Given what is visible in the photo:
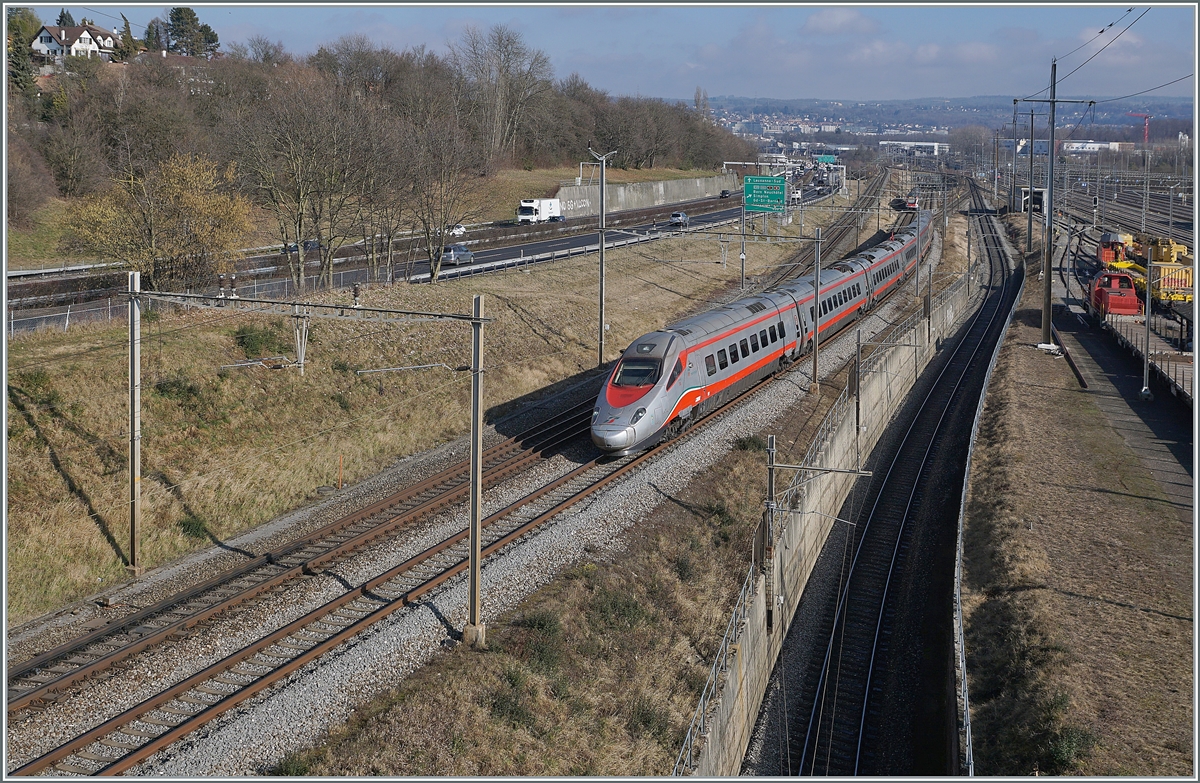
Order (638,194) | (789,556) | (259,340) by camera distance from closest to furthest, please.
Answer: (789,556), (259,340), (638,194)

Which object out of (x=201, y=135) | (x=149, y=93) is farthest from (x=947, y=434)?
(x=149, y=93)

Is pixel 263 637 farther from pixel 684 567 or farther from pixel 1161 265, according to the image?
pixel 1161 265

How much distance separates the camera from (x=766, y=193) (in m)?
55.8

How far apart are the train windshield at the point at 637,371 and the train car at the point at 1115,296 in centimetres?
3421

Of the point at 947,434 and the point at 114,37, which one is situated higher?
the point at 114,37

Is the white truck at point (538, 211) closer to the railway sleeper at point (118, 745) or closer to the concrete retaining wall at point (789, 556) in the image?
the concrete retaining wall at point (789, 556)

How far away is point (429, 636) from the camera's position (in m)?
16.4

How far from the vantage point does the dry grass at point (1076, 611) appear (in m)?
15.8

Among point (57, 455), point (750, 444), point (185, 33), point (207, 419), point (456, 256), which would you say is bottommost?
point (750, 444)

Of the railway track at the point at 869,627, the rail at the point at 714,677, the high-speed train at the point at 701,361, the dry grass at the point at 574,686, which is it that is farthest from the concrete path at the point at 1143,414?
the dry grass at the point at 574,686

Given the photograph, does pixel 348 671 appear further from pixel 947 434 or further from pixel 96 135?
pixel 96 135

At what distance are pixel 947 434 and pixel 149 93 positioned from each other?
1905 inches

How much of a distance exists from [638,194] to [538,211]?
24.1m

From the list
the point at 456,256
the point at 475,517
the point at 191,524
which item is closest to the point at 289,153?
the point at 456,256
